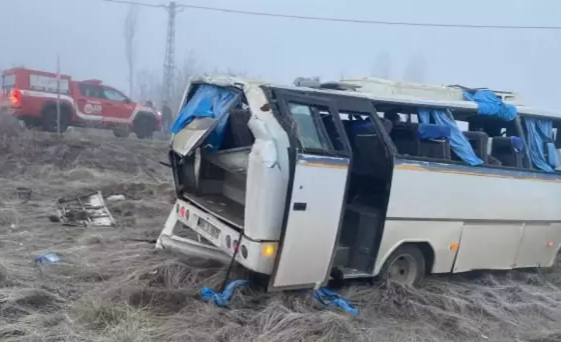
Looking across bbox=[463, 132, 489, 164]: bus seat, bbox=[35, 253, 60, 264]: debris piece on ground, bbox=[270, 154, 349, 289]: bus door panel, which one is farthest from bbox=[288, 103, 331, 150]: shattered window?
bbox=[35, 253, 60, 264]: debris piece on ground

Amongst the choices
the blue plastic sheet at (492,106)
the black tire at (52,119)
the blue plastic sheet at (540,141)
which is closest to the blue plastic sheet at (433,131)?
the blue plastic sheet at (492,106)

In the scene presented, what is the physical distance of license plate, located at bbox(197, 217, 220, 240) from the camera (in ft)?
19.2

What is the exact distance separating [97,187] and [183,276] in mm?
6169

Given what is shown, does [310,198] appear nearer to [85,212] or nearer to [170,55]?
[85,212]

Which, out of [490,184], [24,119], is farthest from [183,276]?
[24,119]

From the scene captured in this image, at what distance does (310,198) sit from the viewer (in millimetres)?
5039

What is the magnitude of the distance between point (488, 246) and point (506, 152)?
47.2 inches

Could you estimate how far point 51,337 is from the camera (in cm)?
438

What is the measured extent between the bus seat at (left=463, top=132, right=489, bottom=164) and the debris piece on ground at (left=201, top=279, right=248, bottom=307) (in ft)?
10.6

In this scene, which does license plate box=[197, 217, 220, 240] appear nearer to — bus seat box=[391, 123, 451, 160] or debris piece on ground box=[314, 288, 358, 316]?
debris piece on ground box=[314, 288, 358, 316]

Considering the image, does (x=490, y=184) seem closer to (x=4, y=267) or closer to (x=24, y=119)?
(x=4, y=267)

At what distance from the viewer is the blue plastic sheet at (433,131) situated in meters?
6.25

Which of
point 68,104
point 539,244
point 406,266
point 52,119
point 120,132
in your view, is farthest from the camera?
point 120,132

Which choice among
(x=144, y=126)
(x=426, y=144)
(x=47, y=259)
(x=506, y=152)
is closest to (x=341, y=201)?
(x=426, y=144)
